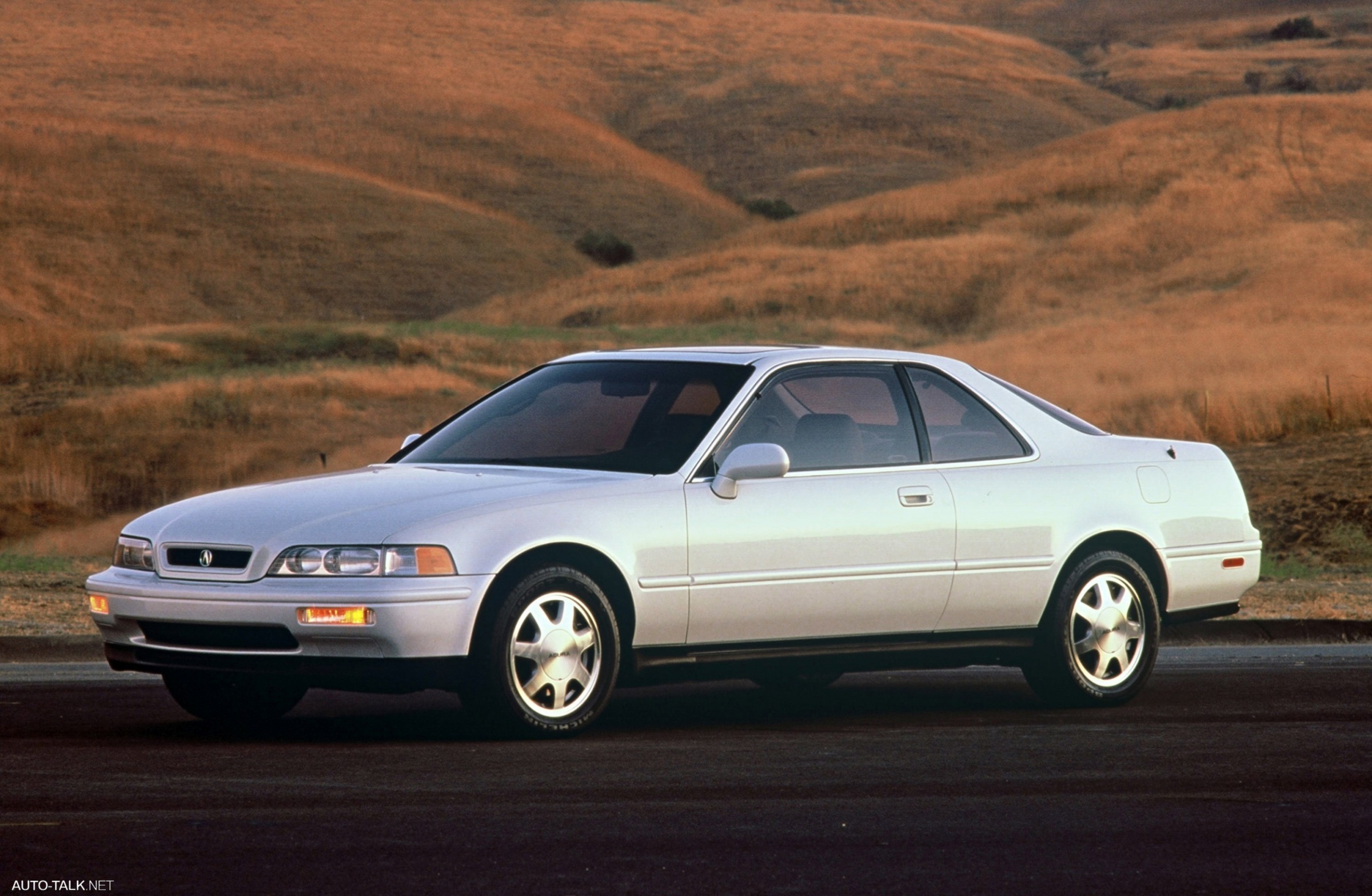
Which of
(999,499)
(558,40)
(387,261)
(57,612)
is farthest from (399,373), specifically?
(558,40)

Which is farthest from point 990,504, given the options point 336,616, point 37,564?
point 37,564

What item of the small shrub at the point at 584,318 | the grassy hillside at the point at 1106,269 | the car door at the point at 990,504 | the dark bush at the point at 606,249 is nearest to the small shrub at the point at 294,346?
the grassy hillside at the point at 1106,269

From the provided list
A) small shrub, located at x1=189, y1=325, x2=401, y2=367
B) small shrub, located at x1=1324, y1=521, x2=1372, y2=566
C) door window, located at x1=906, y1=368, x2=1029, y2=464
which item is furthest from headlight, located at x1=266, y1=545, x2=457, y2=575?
small shrub, located at x1=189, y1=325, x2=401, y2=367

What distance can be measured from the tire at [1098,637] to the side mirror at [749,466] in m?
1.80

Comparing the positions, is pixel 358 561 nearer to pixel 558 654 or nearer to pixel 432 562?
pixel 432 562

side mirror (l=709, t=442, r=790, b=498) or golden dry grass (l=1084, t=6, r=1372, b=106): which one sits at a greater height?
golden dry grass (l=1084, t=6, r=1372, b=106)

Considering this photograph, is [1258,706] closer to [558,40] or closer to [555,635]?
[555,635]

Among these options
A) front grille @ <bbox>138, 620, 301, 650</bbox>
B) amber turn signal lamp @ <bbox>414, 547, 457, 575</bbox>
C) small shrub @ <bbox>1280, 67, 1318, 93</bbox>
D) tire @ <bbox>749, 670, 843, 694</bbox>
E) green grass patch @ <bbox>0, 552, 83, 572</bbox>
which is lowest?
tire @ <bbox>749, 670, 843, 694</bbox>

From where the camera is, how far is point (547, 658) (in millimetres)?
8352

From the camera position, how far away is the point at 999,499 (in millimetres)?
9656

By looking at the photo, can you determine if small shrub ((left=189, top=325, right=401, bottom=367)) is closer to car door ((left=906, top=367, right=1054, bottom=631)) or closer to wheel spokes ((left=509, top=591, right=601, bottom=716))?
car door ((left=906, top=367, right=1054, bottom=631))

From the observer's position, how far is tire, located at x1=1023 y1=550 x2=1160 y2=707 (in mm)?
9820

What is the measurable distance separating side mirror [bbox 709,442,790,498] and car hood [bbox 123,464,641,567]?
36 centimetres

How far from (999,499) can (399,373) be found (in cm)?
3839
